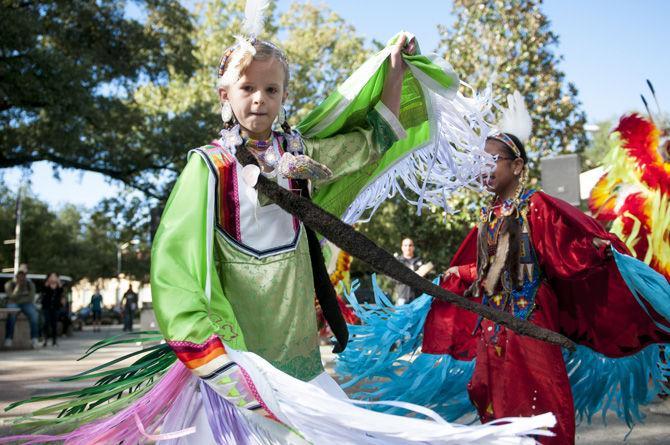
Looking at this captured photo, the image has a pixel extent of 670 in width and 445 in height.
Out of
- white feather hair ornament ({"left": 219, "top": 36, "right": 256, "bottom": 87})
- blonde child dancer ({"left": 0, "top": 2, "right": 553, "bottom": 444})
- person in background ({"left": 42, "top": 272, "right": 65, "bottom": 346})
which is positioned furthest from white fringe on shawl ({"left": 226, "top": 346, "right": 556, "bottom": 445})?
person in background ({"left": 42, "top": 272, "right": 65, "bottom": 346})

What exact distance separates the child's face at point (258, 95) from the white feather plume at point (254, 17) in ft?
0.40

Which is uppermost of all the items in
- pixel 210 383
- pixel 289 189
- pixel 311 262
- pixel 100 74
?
pixel 100 74

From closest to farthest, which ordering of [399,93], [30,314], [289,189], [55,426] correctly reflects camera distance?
[55,426] < [289,189] < [399,93] < [30,314]

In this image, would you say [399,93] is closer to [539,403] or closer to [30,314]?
[539,403]

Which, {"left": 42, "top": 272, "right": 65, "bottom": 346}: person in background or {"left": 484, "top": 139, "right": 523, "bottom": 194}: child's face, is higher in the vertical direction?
{"left": 484, "top": 139, "right": 523, "bottom": 194}: child's face

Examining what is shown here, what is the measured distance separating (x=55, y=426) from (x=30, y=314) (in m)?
13.8

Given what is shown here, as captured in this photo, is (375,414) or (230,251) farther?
(230,251)

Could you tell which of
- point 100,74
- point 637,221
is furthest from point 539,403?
point 100,74

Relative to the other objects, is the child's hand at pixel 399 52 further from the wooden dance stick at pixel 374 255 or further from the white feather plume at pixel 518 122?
the white feather plume at pixel 518 122

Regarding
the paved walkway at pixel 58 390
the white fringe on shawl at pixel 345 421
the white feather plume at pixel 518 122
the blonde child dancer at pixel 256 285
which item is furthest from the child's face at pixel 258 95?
the white feather plume at pixel 518 122

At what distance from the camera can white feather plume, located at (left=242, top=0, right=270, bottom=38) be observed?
2.72 meters

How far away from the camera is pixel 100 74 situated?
18391mm

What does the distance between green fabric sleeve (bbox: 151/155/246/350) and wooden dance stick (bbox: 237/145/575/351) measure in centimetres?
23

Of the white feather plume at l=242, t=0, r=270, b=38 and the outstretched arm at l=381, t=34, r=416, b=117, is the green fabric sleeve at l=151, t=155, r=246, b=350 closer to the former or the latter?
the white feather plume at l=242, t=0, r=270, b=38
